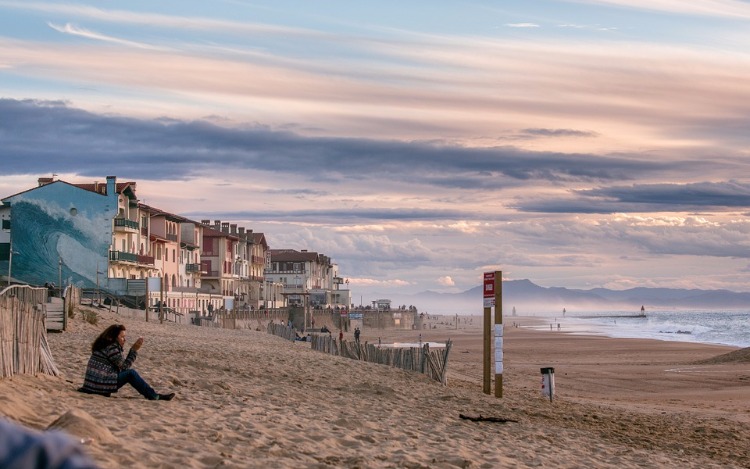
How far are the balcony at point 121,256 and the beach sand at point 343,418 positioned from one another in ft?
141

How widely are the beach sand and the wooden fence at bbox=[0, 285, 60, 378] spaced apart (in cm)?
25

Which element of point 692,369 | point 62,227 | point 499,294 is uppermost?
point 62,227

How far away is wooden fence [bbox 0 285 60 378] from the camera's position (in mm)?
12844

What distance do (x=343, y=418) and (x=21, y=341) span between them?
4531 millimetres

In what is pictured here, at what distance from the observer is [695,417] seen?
21094 mm

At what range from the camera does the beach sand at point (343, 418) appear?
1016cm

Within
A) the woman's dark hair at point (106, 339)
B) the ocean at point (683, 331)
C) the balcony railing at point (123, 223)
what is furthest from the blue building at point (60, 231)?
the woman's dark hair at point (106, 339)

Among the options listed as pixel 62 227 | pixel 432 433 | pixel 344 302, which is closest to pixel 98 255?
pixel 62 227

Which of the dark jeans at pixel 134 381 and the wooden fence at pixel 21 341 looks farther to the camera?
the dark jeans at pixel 134 381

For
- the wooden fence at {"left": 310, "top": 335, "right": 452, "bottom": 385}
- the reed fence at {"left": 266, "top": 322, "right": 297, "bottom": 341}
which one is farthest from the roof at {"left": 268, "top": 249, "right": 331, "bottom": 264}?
the wooden fence at {"left": 310, "top": 335, "right": 452, "bottom": 385}

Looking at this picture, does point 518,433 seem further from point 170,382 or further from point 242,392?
point 170,382

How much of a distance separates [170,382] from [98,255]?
55690mm

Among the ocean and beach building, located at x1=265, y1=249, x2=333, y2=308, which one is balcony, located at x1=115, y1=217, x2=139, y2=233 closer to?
the ocean

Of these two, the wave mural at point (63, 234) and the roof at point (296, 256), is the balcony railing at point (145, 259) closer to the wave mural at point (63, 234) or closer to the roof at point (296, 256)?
the wave mural at point (63, 234)
